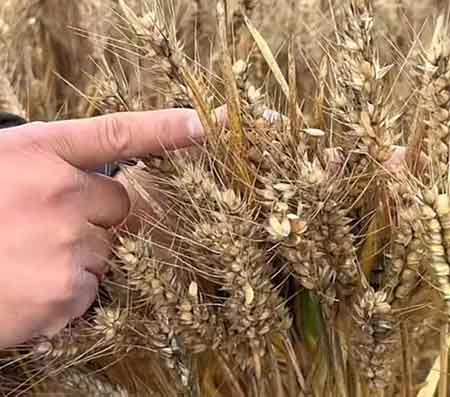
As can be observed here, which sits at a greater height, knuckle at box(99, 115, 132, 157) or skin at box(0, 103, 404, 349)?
knuckle at box(99, 115, 132, 157)

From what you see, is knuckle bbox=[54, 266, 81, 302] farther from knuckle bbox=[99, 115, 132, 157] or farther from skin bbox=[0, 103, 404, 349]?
knuckle bbox=[99, 115, 132, 157]

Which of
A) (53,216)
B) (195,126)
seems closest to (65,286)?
(53,216)

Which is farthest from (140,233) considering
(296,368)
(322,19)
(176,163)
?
(322,19)

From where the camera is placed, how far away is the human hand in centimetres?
73

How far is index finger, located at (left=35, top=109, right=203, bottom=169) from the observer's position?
710 millimetres

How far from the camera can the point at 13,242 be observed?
0.74m

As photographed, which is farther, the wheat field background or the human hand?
the human hand

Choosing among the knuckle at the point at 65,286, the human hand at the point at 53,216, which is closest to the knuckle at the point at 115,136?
the human hand at the point at 53,216

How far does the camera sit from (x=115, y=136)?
728 mm

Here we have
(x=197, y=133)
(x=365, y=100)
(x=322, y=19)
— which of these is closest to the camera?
(x=365, y=100)

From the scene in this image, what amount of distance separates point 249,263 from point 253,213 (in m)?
0.04

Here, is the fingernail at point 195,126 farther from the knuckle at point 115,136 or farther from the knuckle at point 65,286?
the knuckle at point 65,286

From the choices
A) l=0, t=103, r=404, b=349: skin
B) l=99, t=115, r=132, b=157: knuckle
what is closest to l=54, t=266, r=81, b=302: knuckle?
l=0, t=103, r=404, b=349: skin

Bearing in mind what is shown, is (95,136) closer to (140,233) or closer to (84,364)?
(140,233)
